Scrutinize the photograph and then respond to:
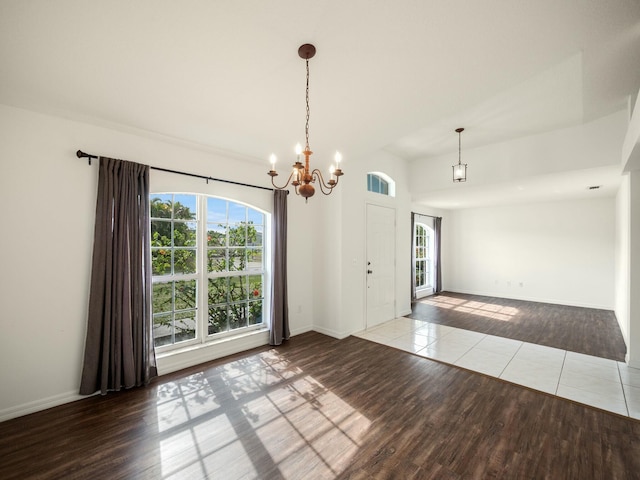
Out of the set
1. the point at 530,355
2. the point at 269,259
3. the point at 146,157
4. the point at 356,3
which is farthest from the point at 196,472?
the point at 530,355

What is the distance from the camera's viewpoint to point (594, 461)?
188 centimetres

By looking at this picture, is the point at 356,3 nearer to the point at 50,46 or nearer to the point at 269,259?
the point at 50,46

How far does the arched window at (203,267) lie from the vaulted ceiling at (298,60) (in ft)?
3.01

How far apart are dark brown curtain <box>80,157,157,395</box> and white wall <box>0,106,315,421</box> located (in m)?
0.14

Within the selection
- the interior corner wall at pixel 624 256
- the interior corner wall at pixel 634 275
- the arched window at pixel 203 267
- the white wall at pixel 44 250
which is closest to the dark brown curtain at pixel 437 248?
the interior corner wall at pixel 624 256

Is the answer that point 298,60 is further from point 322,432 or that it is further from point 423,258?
point 423,258

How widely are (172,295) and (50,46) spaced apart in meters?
2.50

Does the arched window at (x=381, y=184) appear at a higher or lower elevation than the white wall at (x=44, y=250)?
higher

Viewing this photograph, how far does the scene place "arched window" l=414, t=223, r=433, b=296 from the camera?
7.68 metres

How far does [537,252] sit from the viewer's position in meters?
6.93

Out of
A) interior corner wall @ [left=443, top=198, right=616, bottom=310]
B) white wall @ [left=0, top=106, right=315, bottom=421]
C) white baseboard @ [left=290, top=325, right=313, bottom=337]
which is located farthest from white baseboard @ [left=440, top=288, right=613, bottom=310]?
white wall @ [left=0, top=106, right=315, bottom=421]

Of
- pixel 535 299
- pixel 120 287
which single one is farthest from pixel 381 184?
pixel 535 299

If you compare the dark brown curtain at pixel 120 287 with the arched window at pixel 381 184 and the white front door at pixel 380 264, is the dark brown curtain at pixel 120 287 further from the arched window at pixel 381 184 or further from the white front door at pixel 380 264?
the arched window at pixel 381 184

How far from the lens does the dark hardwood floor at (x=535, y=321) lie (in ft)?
13.5
